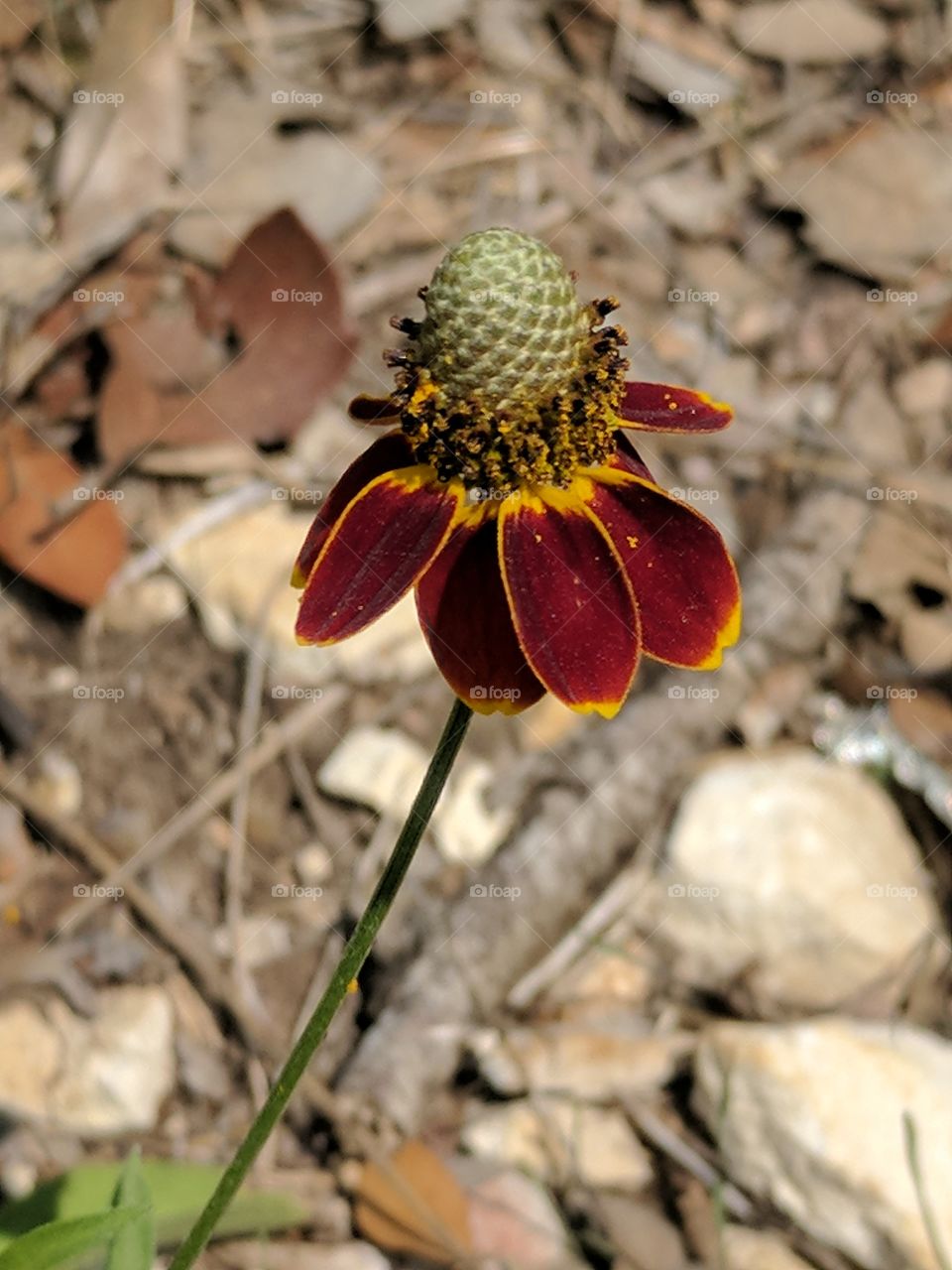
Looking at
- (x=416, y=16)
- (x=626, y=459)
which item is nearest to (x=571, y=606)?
(x=626, y=459)

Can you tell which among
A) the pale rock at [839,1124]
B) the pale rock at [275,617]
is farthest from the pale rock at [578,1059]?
the pale rock at [275,617]

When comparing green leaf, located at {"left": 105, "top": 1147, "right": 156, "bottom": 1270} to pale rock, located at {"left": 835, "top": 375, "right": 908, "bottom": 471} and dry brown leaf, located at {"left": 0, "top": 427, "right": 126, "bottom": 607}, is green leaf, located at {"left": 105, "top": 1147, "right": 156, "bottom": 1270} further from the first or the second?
pale rock, located at {"left": 835, "top": 375, "right": 908, "bottom": 471}

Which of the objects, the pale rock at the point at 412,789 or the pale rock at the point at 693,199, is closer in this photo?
the pale rock at the point at 412,789

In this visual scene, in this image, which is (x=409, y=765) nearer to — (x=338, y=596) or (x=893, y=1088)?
(x=893, y=1088)

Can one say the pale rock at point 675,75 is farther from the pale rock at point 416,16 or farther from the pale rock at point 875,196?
the pale rock at point 416,16

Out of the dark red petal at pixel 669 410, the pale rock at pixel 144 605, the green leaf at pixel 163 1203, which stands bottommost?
the green leaf at pixel 163 1203

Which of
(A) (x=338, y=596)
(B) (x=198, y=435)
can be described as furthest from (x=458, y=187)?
(A) (x=338, y=596)

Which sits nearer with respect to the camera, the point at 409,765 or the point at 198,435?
the point at 409,765
